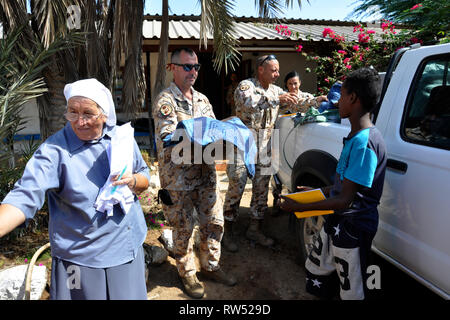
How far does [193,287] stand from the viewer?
281cm

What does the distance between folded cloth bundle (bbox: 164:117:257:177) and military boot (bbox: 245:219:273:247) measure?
139cm

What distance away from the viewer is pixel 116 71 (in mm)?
4281

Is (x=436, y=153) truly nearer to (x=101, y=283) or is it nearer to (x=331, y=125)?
(x=331, y=125)

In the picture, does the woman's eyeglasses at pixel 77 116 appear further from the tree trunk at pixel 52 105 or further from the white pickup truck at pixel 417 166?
the tree trunk at pixel 52 105

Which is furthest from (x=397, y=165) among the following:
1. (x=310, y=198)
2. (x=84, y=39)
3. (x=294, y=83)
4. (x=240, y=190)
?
(x=84, y=39)

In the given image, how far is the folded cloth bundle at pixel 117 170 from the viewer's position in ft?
5.05

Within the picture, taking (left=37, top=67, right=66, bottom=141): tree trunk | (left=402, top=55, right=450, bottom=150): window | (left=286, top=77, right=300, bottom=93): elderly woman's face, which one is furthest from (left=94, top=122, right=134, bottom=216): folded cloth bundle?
(left=286, top=77, right=300, bottom=93): elderly woman's face

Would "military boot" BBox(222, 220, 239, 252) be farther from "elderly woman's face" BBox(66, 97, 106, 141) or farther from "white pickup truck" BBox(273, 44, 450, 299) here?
"elderly woman's face" BBox(66, 97, 106, 141)

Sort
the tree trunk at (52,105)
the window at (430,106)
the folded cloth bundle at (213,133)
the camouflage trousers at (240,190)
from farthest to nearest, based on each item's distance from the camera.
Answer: the tree trunk at (52,105), the camouflage trousers at (240,190), the folded cloth bundle at (213,133), the window at (430,106)

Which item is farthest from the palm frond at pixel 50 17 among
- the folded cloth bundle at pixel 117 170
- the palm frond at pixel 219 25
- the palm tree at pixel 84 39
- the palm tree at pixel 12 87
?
the folded cloth bundle at pixel 117 170

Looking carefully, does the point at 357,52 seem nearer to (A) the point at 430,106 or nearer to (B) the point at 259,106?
(B) the point at 259,106

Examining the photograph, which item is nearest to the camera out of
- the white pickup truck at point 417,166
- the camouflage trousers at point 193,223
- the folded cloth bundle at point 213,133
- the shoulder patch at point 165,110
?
the white pickup truck at point 417,166

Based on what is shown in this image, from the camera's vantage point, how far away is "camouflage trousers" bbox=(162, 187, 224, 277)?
2.71m

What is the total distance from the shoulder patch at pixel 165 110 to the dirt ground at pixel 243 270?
158 centimetres
